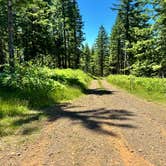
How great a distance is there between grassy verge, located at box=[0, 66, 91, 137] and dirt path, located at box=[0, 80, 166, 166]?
0.87m

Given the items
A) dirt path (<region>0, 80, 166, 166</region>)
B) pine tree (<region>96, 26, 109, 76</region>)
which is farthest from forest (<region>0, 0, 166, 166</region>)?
pine tree (<region>96, 26, 109, 76</region>)

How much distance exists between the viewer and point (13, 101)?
12375 mm

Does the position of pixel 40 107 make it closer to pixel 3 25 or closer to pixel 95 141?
pixel 95 141

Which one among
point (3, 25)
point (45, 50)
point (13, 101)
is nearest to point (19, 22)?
point (3, 25)

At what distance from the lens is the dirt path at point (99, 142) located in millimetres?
6328

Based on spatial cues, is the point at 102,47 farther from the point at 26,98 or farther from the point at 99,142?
the point at 99,142

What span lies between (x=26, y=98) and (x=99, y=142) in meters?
6.85

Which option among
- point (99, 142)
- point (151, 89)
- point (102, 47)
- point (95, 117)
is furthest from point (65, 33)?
point (99, 142)

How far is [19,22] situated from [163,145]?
113ft

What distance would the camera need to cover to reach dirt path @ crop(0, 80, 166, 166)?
20.8 feet

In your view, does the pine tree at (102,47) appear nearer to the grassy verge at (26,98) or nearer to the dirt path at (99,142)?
the grassy verge at (26,98)

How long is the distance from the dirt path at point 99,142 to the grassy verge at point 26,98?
0.87 m

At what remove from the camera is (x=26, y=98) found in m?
13.7

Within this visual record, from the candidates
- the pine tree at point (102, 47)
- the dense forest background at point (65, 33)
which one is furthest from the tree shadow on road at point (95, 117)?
the pine tree at point (102, 47)
